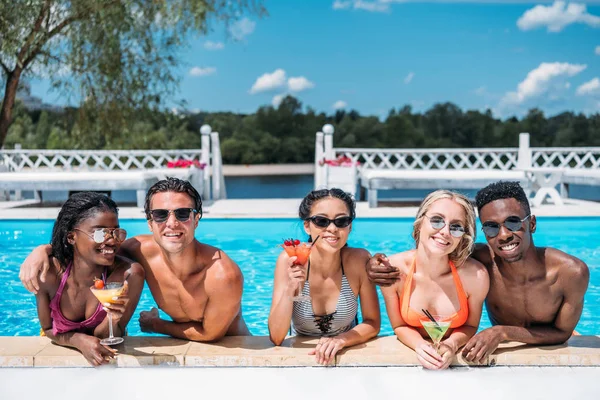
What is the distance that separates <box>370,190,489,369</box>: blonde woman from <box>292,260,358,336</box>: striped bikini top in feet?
0.77

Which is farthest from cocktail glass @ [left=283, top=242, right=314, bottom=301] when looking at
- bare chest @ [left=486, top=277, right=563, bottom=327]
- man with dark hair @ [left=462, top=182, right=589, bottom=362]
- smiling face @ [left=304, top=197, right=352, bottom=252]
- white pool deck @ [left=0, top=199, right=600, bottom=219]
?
white pool deck @ [left=0, top=199, right=600, bottom=219]

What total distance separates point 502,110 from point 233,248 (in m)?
21.1

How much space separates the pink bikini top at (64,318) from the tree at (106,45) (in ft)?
35.6

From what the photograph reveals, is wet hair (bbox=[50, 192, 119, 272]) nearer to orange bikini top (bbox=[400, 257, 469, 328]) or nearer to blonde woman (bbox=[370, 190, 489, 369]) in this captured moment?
blonde woman (bbox=[370, 190, 489, 369])

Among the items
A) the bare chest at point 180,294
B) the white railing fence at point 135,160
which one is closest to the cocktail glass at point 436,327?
the bare chest at point 180,294

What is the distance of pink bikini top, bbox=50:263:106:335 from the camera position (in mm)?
2723

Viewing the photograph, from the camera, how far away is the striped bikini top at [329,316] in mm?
2938

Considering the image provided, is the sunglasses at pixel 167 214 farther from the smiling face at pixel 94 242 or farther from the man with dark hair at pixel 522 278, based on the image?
the man with dark hair at pixel 522 278

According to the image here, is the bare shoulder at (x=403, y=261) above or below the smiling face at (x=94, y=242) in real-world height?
below

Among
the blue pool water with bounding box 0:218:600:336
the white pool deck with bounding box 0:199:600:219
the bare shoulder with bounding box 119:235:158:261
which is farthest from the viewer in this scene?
the white pool deck with bounding box 0:199:600:219

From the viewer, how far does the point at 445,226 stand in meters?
2.64

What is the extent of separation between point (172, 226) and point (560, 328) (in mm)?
1856

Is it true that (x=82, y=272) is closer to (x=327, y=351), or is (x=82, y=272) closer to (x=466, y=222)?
(x=327, y=351)

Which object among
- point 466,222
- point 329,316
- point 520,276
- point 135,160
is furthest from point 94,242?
point 135,160
